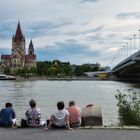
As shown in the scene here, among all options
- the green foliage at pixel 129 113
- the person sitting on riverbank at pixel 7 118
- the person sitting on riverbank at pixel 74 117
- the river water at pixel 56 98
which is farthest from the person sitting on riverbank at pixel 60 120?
the river water at pixel 56 98

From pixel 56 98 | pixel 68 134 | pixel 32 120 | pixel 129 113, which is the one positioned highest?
pixel 56 98

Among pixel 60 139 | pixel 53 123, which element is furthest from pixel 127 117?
pixel 60 139

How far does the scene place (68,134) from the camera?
14078 millimetres

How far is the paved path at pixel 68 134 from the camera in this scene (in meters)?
13.3

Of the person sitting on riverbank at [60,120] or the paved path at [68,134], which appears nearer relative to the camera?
the paved path at [68,134]

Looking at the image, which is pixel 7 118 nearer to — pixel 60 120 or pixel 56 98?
pixel 60 120

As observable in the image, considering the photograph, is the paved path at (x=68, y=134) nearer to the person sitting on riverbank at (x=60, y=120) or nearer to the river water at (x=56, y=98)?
the person sitting on riverbank at (x=60, y=120)

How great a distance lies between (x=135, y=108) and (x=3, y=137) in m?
6.35

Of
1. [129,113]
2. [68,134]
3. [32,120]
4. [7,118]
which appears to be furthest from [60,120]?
[129,113]

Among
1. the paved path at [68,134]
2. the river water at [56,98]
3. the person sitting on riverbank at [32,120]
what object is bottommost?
the paved path at [68,134]

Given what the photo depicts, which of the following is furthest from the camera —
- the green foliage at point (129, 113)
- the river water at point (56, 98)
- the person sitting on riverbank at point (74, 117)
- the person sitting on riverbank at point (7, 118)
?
the river water at point (56, 98)

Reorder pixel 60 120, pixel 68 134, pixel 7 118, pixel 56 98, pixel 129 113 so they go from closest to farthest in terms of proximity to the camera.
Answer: pixel 68 134 < pixel 60 120 < pixel 7 118 < pixel 129 113 < pixel 56 98

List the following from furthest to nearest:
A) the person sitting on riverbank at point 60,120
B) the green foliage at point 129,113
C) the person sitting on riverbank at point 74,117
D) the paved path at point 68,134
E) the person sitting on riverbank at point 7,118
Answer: the green foliage at point 129,113 → the person sitting on riverbank at point 74,117 → the person sitting on riverbank at point 7,118 → the person sitting on riverbank at point 60,120 → the paved path at point 68,134

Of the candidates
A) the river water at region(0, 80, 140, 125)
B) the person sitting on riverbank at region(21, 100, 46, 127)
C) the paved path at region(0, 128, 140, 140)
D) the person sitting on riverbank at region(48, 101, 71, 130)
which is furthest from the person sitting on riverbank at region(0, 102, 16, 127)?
the river water at region(0, 80, 140, 125)
